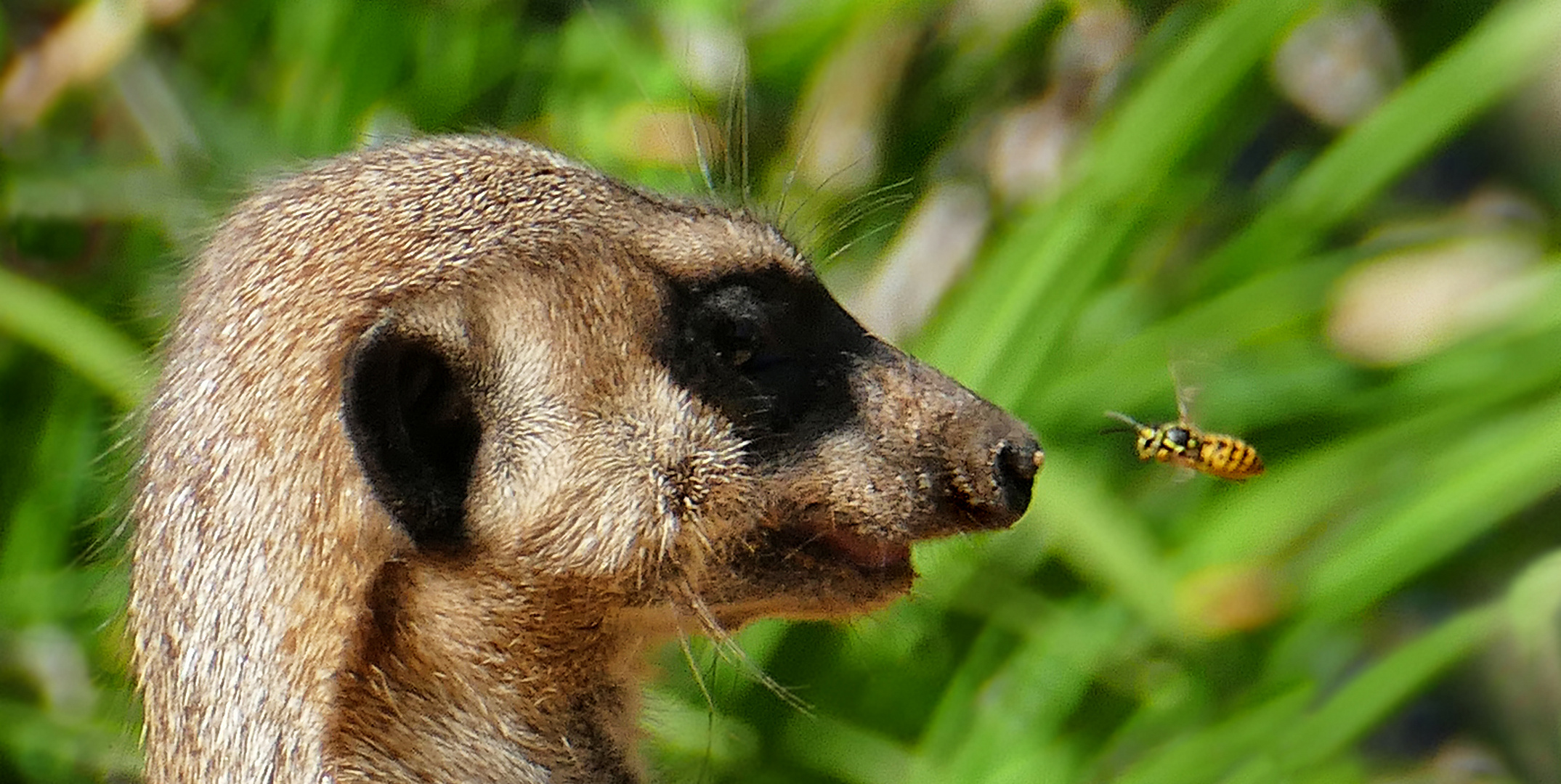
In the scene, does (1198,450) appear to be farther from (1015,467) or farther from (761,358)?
(761,358)

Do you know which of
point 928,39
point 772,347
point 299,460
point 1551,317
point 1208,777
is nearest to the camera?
point 299,460

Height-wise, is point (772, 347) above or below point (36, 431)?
below

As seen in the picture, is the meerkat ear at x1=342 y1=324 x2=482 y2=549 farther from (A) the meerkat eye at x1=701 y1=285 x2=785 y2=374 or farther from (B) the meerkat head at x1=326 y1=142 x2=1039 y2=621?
(A) the meerkat eye at x1=701 y1=285 x2=785 y2=374

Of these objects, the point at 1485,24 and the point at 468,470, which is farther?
the point at 1485,24

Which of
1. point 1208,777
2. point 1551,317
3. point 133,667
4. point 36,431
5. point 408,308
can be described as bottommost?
point 133,667

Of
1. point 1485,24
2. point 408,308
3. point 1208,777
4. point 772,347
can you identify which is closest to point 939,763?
point 1208,777

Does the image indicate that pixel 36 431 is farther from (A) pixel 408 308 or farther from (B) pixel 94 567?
(A) pixel 408 308

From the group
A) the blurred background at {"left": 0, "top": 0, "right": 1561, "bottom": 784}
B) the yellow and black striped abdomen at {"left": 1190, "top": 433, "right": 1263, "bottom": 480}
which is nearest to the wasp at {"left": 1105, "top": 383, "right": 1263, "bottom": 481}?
the yellow and black striped abdomen at {"left": 1190, "top": 433, "right": 1263, "bottom": 480}

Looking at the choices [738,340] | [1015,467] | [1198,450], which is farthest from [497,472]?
[1198,450]
